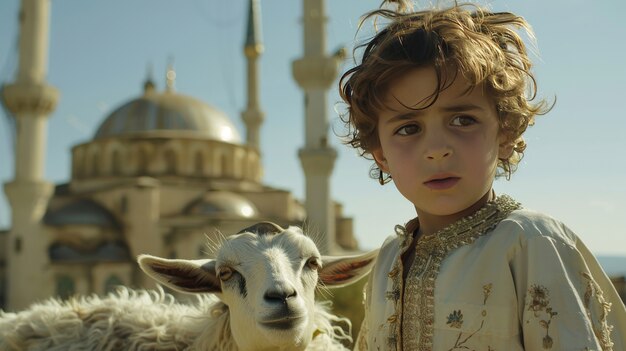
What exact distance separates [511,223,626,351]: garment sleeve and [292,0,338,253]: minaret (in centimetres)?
1575

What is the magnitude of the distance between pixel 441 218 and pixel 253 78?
28.9 meters

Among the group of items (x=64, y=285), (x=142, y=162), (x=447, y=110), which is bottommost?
(x=447, y=110)

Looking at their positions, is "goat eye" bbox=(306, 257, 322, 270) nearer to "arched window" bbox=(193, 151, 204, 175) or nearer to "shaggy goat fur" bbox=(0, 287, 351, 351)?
"shaggy goat fur" bbox=(0, 287, 351, 351)

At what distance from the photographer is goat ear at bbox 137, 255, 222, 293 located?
2.15 metres

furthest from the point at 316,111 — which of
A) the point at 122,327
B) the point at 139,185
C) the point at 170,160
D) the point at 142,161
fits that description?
the point at 122,327

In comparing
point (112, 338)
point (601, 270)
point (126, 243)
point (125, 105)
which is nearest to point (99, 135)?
point (125, 105)

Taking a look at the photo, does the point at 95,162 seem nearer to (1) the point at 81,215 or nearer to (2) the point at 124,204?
(2) the point at 124,204

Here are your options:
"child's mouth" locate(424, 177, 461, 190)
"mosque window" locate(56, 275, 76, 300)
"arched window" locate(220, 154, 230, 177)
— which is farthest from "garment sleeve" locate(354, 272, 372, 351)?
"arched window" locate(220, 154, 230, 177)

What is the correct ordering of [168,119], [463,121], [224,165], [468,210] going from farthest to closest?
[168,119]
[224,165]
[468,210]
[463,121]

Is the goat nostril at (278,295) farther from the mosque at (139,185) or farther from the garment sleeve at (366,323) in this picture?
the mosque at (139,185)

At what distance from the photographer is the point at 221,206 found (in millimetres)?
22500

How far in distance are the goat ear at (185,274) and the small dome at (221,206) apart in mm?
20094

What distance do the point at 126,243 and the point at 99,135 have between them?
6.96 meters

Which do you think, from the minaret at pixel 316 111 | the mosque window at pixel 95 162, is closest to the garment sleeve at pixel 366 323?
the minaret at pixel 316 111
